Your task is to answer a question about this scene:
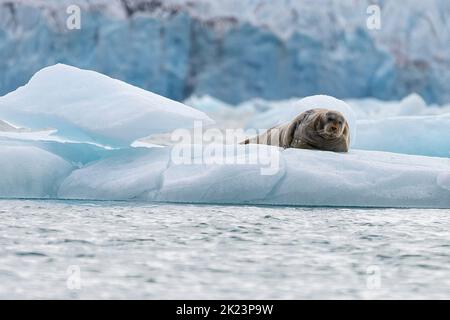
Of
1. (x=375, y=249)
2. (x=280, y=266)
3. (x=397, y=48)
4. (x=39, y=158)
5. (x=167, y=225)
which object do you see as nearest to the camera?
(x=280, y=266)

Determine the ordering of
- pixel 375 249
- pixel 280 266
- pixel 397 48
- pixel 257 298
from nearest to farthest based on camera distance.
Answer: pixel 257 298, pixel 280 266, pixel 375 249, pixel 397 48

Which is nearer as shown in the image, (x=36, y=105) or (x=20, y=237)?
(x=20, y=237)

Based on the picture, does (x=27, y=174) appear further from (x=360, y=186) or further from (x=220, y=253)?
(x=220, y=253)

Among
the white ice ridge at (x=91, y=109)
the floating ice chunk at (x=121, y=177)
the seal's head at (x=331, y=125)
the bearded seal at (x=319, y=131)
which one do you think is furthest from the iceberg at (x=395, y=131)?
the floating ice chunk at (x=121, y=177)

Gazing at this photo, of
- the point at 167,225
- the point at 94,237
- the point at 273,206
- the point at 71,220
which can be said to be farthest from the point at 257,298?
the point at 273,206

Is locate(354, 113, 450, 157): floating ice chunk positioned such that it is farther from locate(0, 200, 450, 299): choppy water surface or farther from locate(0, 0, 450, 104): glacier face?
locate(0, 200, 450, 299): choppy water surface

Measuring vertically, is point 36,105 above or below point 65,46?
below

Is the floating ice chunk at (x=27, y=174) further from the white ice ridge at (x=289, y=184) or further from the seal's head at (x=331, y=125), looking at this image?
the seal's head at (x=331, y=125)

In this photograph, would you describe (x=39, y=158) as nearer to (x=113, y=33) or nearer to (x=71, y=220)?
(x=71, y=220)
